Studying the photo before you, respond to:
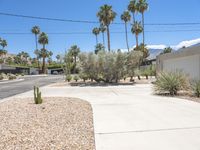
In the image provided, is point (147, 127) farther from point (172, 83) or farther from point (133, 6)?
point (133, 6)

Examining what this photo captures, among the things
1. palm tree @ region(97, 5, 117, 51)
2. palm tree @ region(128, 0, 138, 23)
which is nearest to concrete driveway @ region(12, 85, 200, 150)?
palm tree @ region(97, 5, 117, 51)

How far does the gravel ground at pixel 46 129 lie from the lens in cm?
568

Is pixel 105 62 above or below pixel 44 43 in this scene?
below

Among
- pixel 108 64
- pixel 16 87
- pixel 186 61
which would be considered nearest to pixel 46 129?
pixel 108 64

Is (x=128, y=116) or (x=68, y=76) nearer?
(x=128, y=116)

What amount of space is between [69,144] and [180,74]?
10.8m

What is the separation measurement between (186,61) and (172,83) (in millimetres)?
9689

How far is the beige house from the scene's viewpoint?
838 inches

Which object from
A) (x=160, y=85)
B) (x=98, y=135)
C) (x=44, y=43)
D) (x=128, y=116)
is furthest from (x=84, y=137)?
(x=44, y=43)

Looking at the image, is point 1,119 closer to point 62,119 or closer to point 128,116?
point 62,119

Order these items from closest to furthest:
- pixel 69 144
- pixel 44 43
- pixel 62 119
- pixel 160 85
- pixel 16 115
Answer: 1. pixel 69 144
2. pixel 62 119
3. pixel 16 115
4. pixel 160 85
5. pixel 44 43

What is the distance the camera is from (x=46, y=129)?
276 inches

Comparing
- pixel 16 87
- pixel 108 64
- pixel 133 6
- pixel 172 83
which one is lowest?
pixel 16 87

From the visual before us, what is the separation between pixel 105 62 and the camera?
83.6 feet
